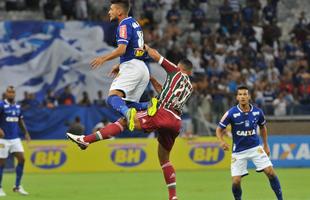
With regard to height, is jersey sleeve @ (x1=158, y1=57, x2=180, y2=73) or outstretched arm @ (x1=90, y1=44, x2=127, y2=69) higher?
outstretched arm @ (x1=90, y1=44, x2=127, y2=69)

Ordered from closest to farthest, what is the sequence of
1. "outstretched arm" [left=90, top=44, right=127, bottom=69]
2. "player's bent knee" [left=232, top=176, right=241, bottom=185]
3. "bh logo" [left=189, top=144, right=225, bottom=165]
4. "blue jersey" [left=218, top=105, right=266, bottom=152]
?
1. "outstretched arm" [left=90, top=44, right=127, bottom=69]
2. "player's bent knee" [left=232, top=176, right=241, bottom=185]
3. "blue jersey" [left=218, top=105, right=266, bottom=152]
4. "bh logo" [left=189, top=144, right=225, bottom=165]

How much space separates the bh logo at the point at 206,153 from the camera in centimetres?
2672

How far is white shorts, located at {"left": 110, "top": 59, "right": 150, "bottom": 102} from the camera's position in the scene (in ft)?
42.4

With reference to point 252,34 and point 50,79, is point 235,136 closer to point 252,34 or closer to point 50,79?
point 50,79

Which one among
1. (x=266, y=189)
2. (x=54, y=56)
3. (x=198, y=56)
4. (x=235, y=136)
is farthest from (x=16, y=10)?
(x=235, y=136)

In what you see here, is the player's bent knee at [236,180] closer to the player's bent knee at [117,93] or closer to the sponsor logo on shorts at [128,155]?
the player's bent knee at [117,93]

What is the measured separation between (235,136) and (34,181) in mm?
9184

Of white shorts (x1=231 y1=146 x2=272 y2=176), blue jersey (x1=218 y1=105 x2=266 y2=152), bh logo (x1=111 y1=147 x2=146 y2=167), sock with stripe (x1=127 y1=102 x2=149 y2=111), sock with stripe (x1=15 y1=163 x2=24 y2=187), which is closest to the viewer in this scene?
sock with stripe (x1=127 y1=102 x2=149 y2=111)

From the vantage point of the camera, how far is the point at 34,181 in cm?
2273

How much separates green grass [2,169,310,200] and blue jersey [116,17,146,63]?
4.70m

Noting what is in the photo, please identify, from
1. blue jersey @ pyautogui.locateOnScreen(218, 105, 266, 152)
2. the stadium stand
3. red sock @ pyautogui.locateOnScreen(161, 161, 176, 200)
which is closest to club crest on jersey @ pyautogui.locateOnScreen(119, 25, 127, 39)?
red sock @ pyautogui.locateOnScreen(161, 161, 176, 200)

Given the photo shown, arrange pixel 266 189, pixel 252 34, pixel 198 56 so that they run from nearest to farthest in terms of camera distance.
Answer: pixel 266 189 < pixel 198 56 < pixel 252 34

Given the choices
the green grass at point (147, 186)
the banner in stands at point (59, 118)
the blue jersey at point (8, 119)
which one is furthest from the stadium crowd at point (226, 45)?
the blue jersey at point (8, 119)

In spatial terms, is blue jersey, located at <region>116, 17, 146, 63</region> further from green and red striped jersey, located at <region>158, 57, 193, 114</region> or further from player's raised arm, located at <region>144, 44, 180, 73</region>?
green and red striped jersey, located at <region>158, 57, 193, 114</region>
